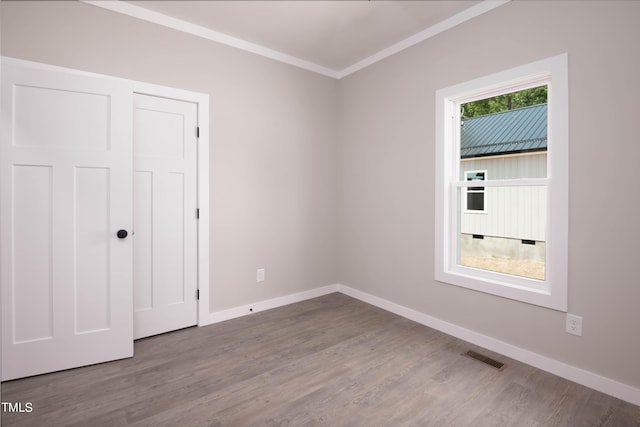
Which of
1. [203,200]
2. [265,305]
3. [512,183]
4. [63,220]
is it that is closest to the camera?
[63,220]

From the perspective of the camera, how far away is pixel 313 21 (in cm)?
287

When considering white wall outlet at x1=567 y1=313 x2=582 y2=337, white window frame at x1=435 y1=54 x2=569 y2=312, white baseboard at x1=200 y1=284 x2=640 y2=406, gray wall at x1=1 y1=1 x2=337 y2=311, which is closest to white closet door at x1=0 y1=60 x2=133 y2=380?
gray wall at x1=1 y1=1 x2=337 y2=311

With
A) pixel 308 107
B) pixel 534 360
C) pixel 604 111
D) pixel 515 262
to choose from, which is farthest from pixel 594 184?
pixel 308 107

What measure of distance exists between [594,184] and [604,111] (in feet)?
1.54

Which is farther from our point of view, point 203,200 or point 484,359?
point 203,200

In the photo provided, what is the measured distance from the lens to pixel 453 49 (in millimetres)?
2801

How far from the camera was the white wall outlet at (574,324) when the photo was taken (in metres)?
2.12

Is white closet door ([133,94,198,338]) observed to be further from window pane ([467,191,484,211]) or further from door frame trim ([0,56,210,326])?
window pane ([467,191,484,211])

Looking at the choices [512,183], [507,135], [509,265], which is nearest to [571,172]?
[512,183]

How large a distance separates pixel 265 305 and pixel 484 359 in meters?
2.17

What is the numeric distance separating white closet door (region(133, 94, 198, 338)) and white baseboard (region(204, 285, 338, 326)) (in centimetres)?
21

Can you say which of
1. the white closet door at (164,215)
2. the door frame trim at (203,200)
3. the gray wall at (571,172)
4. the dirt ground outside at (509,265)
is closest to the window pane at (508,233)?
the dirt ground outside at (509,265)

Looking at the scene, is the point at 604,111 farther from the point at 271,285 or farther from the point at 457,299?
the point at 271,285

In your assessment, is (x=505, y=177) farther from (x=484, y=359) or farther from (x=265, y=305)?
(x=265, y=305)
